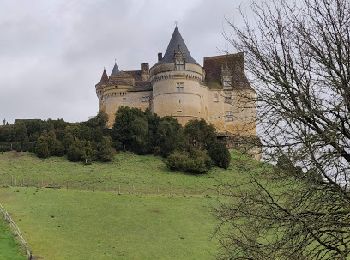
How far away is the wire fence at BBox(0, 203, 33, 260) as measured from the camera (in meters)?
25.2

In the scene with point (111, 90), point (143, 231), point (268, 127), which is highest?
point (111, 90)

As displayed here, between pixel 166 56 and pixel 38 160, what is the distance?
77.9 feet

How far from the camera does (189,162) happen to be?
181ft

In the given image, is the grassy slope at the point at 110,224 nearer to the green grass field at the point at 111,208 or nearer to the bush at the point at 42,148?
the green grass field at the point at 111,208

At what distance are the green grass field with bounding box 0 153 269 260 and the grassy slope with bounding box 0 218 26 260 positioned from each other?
1.01 m

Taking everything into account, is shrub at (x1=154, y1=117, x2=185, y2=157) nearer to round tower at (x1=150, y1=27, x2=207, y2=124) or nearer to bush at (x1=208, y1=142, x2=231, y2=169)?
bush at (x1=208, y1=142, x2=231, y2=169)

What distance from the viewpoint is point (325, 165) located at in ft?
25.6

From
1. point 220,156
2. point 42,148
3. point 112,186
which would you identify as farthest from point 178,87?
point 112,186

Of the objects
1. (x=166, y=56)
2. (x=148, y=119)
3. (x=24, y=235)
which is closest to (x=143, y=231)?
(x=24, y=235)

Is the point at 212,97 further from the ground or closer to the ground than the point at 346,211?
further from the ground

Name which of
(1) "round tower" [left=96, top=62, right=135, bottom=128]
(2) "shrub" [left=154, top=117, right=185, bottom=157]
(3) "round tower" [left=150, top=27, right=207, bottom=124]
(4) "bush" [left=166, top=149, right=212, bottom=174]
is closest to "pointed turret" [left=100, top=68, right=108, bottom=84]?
(1) "round tower" [left=96, top=62, right=135, bottom=128]

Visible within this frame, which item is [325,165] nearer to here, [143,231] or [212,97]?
[143,231]

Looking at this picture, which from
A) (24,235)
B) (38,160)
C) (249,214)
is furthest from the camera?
(38,160)

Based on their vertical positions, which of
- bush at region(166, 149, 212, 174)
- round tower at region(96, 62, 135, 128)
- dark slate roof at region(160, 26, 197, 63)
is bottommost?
bush at region(166, 149, 212, 174)
